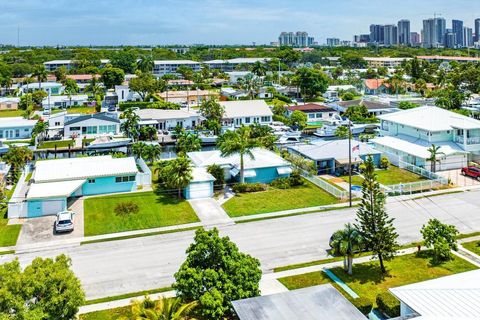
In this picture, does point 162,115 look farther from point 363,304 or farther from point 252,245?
point 363,304

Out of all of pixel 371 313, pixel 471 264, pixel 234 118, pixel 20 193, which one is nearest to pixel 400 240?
pixel 471 264

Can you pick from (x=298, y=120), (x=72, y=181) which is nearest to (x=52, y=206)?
(x=72, y=181)

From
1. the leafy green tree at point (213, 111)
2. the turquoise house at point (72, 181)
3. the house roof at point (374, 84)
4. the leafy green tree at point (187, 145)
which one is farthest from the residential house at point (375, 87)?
the turquoise house at point (72, 181)

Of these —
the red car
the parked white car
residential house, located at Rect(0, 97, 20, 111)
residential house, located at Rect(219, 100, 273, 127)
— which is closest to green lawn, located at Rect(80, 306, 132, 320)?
the parked white car

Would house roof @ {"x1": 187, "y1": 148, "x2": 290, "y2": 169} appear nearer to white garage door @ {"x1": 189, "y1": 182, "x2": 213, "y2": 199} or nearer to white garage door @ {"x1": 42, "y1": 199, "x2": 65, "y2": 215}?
white garage door @ {"x1": 189, "y1": 182, "x2": 213, "y2": 199}

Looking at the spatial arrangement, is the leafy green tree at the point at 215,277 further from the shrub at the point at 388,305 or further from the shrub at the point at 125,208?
the shrub at the point at 125,208

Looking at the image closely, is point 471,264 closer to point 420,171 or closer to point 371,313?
point 371,313
